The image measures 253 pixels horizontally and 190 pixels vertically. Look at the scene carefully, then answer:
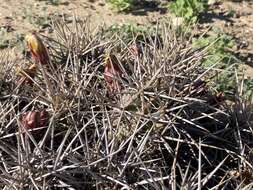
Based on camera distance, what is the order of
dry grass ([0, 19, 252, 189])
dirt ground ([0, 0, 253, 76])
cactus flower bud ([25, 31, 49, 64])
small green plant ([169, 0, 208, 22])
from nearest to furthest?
dry grass ([0, 19, 252, 189]) < cactus flower bud ([25, 31, 49, 64]) < dirt ground ([0, 0, 253, 76]) < small green plant ([169, 0, 208, 22])

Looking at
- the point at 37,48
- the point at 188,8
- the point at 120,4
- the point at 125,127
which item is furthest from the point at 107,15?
the point at 125,127

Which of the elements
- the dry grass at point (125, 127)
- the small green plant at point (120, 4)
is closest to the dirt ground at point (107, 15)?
the small green plant at point (120, 4)

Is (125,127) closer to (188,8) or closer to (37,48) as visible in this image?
(37,48)

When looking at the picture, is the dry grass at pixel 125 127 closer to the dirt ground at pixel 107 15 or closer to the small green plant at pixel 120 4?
the dirt ground at pixel 107 15

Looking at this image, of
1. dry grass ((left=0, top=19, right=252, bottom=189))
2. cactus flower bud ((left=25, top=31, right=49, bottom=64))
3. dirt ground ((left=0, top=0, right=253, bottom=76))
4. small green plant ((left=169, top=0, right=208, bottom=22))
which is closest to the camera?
dry grass ((left=0, top=19, right=252, bottom=189))

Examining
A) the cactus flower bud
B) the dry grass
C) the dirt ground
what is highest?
the cactus flower bud

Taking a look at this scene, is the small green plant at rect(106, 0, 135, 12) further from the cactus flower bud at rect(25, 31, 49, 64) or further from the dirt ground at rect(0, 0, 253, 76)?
the cactus flower bud at rect(25, 31, 49, 64)

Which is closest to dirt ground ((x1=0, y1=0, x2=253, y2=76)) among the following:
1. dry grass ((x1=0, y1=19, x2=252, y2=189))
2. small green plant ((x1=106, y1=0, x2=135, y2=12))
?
small green plant ((x1=106, y1=0, x2=135, y2=12))

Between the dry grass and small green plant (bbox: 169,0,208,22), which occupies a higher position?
the dry grass

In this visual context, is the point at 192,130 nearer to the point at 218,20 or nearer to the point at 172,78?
the point at 172,78
